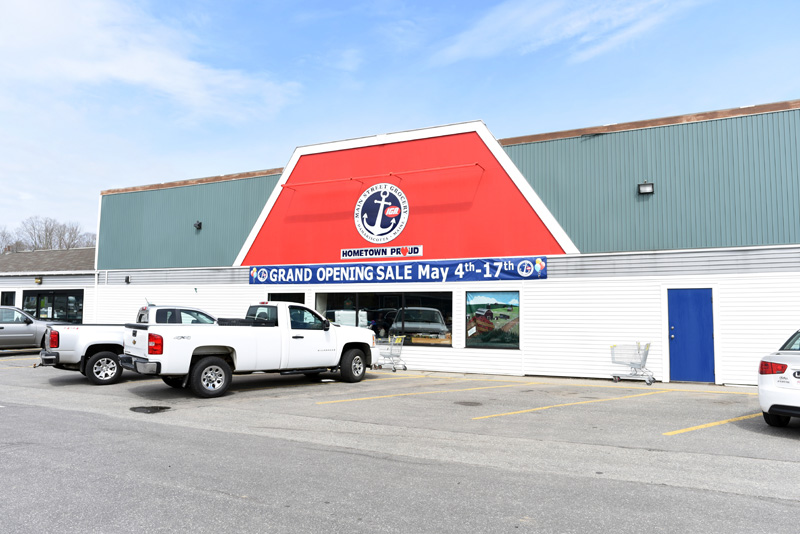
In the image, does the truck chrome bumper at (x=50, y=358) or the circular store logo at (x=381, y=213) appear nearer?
Answer: the truck chrome bumper at (x=50, y=358)

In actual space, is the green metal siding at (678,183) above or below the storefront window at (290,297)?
above

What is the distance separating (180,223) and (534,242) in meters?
13.8

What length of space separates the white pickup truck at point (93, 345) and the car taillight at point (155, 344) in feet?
6.42

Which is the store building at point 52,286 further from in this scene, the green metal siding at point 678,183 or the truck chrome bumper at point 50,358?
the green metal siding at point 678,183

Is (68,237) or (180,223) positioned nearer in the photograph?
(180,223)

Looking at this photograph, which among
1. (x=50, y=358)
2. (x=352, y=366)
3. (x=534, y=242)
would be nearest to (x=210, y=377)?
(x=352, y=366)

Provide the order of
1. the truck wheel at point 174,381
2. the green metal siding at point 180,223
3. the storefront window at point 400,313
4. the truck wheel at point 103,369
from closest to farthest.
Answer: the truck wheel at point 174,381
the truck wheel at point 103,369
the storefront window at point 400,313
the green metal siding at point 180,223

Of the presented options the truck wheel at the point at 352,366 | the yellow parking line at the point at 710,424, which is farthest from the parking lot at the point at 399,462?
the truck wheel at the point at 352,366

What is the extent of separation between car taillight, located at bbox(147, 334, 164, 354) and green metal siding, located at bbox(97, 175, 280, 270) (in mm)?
10329

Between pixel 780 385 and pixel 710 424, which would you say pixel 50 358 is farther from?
pixel 780 385

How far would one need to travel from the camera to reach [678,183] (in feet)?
49.8

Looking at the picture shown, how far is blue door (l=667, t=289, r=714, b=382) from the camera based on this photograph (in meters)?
14.5

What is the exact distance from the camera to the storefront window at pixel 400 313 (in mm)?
17750

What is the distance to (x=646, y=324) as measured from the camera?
15.1 meters
